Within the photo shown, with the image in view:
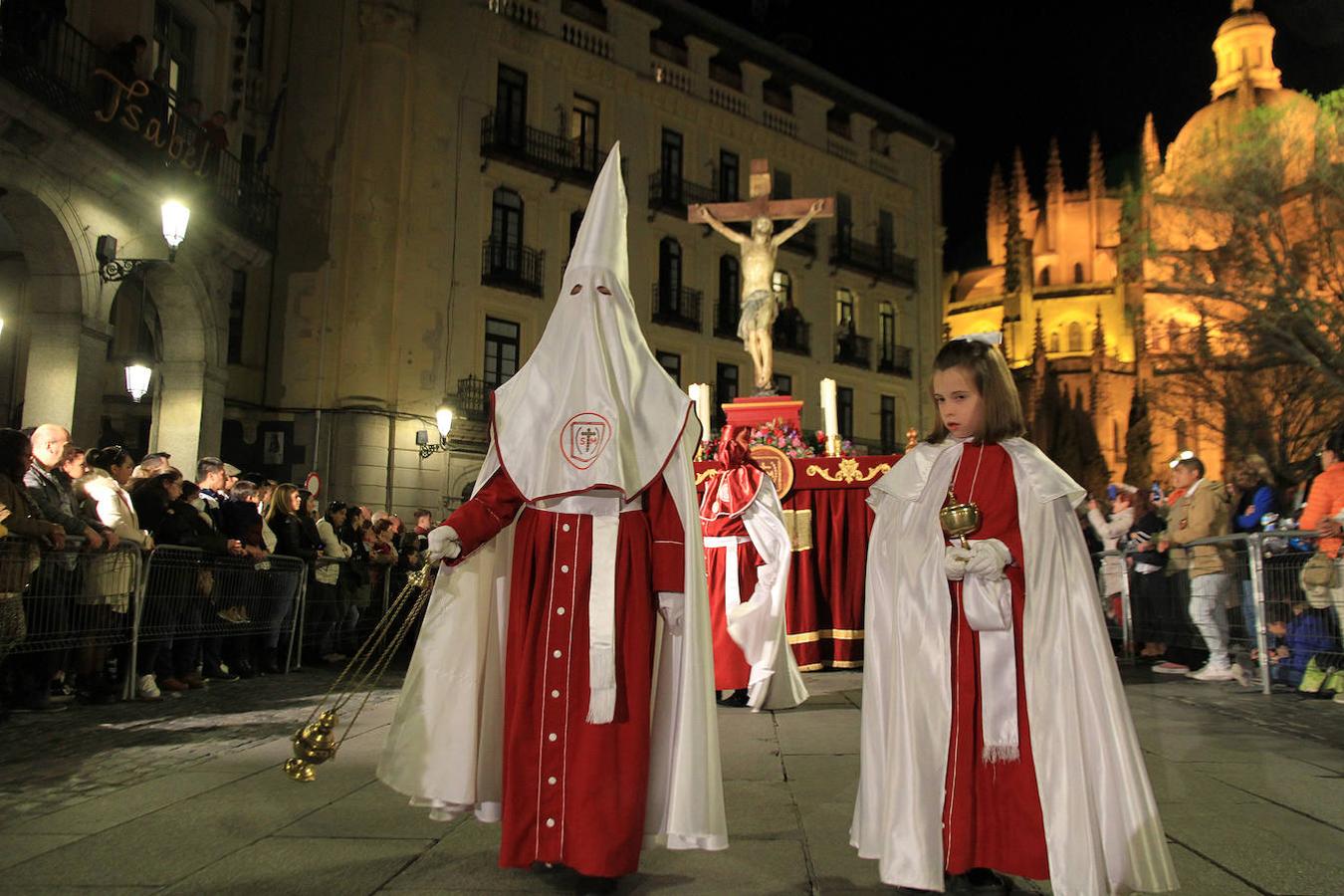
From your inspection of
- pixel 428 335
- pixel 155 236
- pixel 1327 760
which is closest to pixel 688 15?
pixel 428 335

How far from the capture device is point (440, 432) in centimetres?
2217

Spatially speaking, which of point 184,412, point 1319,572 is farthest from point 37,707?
point 184,412

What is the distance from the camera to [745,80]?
32.3 meters

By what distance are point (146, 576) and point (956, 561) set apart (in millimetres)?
6315

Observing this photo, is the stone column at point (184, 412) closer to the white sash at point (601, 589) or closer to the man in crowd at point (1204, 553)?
the man in crowd at point (1204, 553)

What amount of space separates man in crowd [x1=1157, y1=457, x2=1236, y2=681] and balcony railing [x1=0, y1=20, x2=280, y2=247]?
1312 cm

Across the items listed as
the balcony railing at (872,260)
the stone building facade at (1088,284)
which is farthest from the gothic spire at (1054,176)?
the balcony railing at (872,260)

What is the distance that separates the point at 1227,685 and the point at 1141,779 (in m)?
6.62

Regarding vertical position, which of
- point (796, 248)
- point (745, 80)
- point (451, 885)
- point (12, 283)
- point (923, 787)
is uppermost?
point (745, 80)

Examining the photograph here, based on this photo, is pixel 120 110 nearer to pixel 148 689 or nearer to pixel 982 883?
pixel 148 689

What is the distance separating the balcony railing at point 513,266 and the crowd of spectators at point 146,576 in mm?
15160

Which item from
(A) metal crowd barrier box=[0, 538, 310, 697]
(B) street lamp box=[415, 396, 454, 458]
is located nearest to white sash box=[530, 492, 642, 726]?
(A) metal crowd barrier box=[0, 538, 310, 697]

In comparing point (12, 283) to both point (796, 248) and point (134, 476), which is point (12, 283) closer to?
point (134, 476)

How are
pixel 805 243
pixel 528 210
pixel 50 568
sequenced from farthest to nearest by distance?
pixel 805 243
pixel 528 210
pixel 50 568
